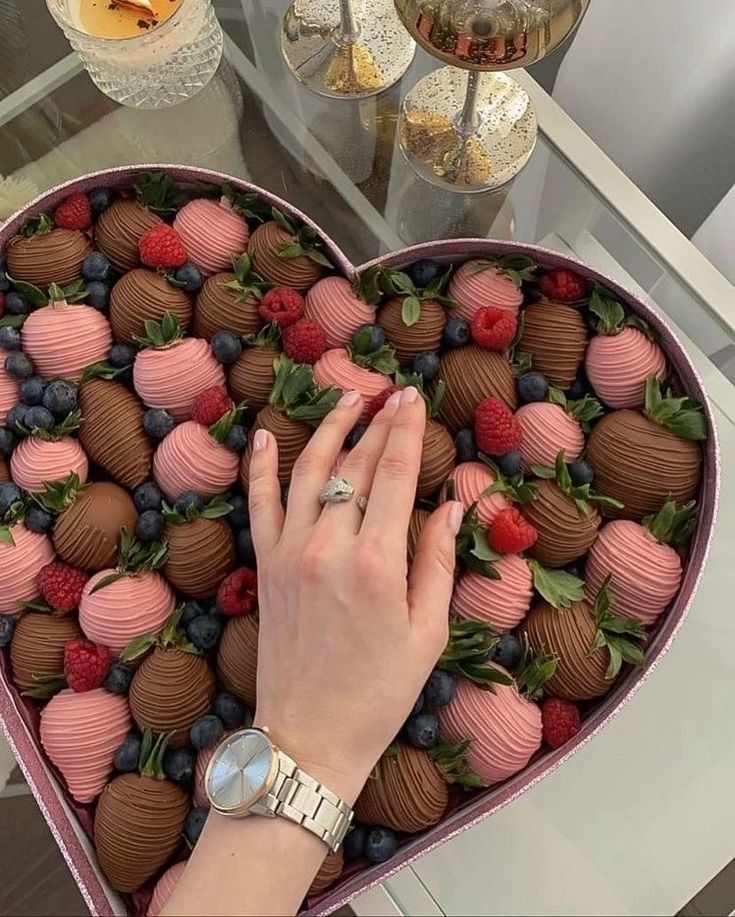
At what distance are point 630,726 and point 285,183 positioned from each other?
610mm

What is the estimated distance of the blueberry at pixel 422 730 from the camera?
0.68 m

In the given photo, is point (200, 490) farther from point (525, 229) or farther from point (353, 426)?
point (525, 229)

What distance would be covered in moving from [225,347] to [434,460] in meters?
0.19

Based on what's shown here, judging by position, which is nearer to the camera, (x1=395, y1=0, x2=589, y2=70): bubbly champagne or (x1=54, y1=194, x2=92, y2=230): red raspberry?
(x1=395, y1=0, x2=589, y2=70): bubbly champagne

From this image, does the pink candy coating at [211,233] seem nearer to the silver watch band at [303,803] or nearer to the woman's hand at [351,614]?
the woman's hand at [351,614]

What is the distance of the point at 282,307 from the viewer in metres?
0.78

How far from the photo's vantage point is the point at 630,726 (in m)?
0.83

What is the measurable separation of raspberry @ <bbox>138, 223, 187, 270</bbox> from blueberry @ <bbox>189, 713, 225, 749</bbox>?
1.20 feet

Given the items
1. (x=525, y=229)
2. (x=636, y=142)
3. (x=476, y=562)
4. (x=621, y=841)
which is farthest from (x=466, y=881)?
(x=636, y=142)

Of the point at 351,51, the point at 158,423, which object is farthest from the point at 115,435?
the point at 351,51

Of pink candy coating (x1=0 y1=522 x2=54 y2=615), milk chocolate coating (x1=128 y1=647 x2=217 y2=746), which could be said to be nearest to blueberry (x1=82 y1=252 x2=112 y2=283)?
pink candy coating (x1=0 y1=522 x2=54 y2=615)

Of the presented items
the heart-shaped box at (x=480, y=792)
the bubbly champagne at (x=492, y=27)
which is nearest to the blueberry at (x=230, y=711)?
the heart-shaped box at (x=480, y=792)

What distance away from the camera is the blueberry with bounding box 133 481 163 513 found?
0.75 m

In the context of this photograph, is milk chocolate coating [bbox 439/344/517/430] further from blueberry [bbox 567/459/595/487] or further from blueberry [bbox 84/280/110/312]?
blueberry [bbox 84/280/110/312]
